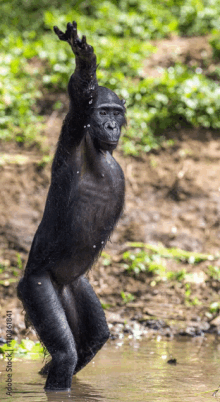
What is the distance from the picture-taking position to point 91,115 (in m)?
4.00

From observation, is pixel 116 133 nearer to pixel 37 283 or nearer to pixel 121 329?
pixel 37 283

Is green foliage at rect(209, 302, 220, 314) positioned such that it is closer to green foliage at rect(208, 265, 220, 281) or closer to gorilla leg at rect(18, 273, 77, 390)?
green foliage at rect(208, 265, 220, 281)

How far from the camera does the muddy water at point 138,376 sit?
3.83 metres

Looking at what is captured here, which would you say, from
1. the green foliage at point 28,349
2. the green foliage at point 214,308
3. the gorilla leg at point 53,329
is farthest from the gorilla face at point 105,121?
the green foliage at point 214,308

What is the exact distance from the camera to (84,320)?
14.6ft

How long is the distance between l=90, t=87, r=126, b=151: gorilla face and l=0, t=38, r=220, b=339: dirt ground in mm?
2689

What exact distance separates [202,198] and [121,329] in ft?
10.7

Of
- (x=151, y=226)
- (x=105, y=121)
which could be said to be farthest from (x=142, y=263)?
(x=105, y=121)

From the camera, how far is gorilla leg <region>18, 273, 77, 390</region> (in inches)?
155

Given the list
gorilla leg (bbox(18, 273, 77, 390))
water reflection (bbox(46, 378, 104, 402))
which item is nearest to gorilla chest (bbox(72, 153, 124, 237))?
gorilla leg (bbox(18, 273, 77, 390))

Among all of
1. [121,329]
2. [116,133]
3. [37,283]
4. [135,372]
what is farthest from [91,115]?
[121,329]

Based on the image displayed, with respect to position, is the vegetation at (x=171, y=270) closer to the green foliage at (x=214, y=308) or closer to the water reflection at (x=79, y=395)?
the green foliage at (x=214, y=308)

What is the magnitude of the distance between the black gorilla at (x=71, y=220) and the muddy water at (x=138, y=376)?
237mm

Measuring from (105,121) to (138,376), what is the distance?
1984 mm
